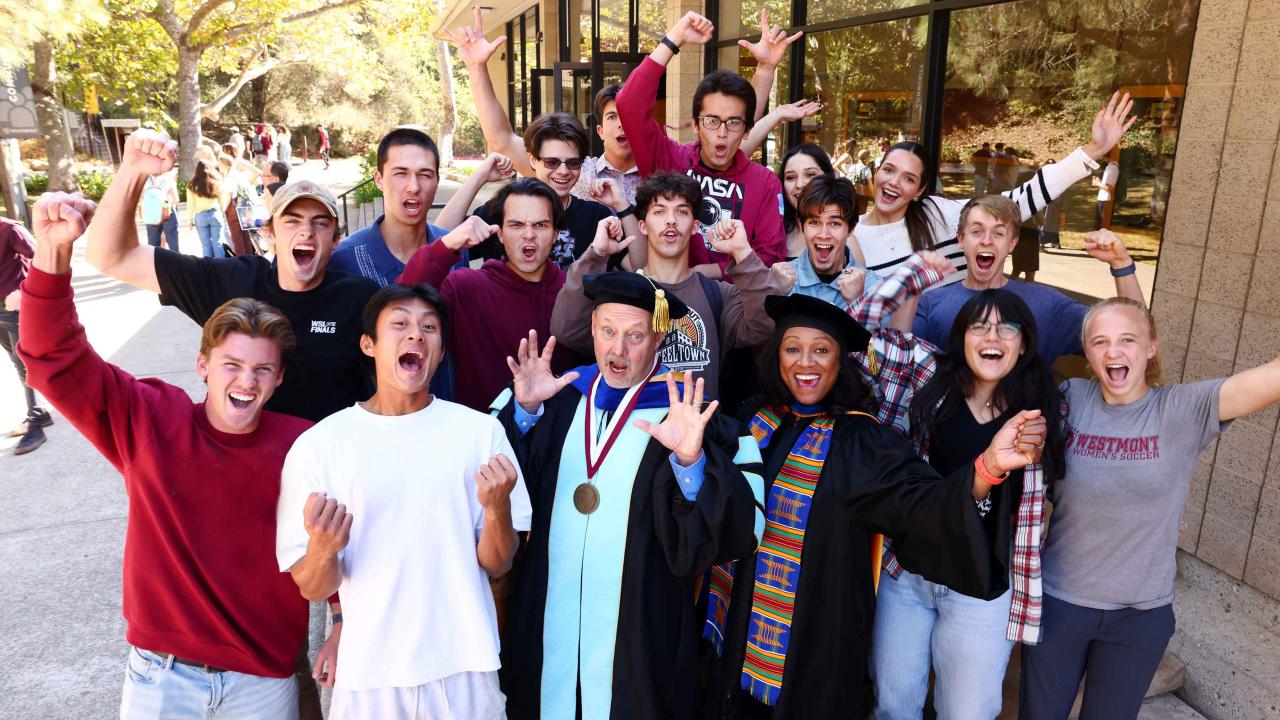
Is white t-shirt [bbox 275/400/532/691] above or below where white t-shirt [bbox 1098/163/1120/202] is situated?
below

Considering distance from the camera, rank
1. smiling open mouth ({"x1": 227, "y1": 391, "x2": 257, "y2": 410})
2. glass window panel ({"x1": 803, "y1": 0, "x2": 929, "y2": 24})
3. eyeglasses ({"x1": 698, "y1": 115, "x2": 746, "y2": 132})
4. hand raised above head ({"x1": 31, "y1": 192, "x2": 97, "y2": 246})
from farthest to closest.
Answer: glass window panel ({"x1": 803, "y1": 0, "x2": 929, "y2": 24})
eyeglasses ({"x1": 698, "y1": 115, "x2": 746, "y2": 132})
smiling open mouth ({"x1": 227, "y1": 391, "x2": 257, "y2": 410})
hand raised above head ({"x1": 31, "y1": 192, "x2": 97, "y2": 246})

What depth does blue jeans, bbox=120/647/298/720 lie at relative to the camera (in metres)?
2.39

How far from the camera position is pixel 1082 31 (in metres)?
4.39

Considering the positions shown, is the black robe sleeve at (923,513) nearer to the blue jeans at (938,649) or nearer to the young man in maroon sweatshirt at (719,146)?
the blue jeans at (938,649)

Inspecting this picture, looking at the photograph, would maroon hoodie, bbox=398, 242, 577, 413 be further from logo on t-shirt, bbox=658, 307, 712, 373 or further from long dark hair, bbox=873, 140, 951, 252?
long dark hair, bbox=873, 140, 951, 252

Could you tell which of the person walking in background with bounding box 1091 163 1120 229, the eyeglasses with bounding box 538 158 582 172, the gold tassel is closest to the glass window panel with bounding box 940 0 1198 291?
the person walking in background with bounding box 1091 163 1120 229

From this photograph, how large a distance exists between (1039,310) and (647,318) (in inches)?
62.2

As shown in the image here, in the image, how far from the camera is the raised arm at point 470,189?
4.15 meters

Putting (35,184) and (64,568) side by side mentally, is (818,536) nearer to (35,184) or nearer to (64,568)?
(64,568)

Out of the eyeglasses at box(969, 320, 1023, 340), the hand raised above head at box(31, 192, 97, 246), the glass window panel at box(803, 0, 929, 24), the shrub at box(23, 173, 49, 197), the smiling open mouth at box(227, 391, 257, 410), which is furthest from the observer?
the shrub at box(23, 173, 49, 197)

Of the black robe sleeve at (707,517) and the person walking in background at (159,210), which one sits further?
the person walking in background at (159,210)

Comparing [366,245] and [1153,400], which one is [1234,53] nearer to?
[1153,400]

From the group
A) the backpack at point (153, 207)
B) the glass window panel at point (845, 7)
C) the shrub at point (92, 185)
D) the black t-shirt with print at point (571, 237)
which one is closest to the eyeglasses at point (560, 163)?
the black t-shirt with print at point (571, 237)

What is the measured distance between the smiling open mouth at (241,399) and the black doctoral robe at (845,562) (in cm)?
160
